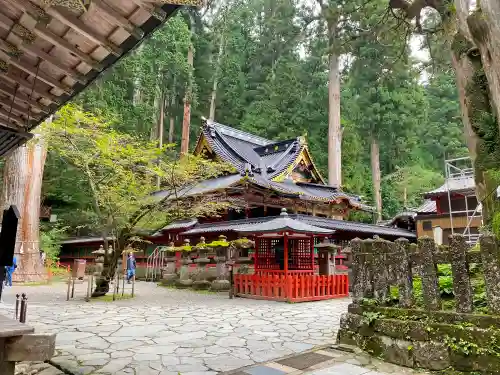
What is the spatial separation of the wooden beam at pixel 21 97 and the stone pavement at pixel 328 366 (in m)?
3.94

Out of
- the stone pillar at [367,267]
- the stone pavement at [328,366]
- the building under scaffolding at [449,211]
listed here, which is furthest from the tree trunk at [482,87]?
the building under scaffolding at [449,211]

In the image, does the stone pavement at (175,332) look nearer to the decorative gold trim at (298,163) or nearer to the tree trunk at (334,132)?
the decorative gold trim at (298,163)

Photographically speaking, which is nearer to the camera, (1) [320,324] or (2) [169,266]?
(1) [320,324]

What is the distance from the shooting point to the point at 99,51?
367 centimetres

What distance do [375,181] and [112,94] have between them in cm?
2187

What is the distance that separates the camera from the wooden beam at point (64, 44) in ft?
11.1

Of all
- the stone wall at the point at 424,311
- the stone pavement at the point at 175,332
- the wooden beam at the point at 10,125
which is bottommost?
the stone pavement at the point at 175,332

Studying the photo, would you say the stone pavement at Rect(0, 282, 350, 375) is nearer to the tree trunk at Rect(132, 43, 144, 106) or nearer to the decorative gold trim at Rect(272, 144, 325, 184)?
the decorative gold trim at Rect(272, 144, 325, 184)

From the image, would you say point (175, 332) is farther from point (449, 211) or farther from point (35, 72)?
point (449, 211)

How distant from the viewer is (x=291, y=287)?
11.9 m

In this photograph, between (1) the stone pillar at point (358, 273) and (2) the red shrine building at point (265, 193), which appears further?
(2) the red shrine building at point (265, 193)

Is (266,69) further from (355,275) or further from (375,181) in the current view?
(355,275)

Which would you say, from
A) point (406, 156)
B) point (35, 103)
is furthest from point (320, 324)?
point (406, 156)

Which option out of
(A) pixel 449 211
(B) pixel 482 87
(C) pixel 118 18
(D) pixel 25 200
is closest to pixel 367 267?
(B) pixel 482 87
